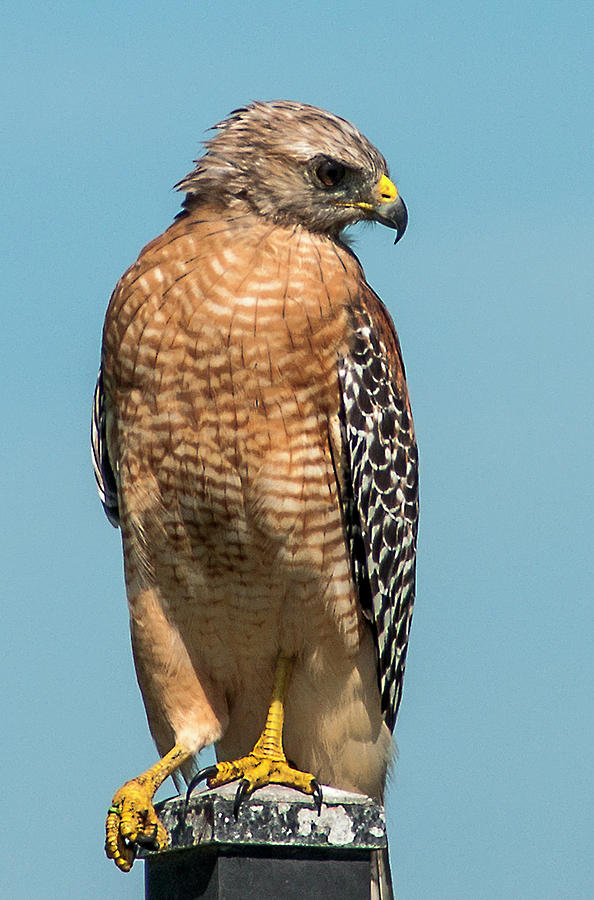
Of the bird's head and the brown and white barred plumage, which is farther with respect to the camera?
the bird's head

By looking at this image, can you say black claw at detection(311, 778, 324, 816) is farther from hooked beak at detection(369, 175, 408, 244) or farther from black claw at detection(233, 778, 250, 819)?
hooked beak at detection(369, 175, 408, 244)

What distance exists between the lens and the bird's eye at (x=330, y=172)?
737 cm

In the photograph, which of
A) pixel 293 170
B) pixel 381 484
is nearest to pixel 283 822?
pixel 381 484

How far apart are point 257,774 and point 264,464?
1467 millimetres

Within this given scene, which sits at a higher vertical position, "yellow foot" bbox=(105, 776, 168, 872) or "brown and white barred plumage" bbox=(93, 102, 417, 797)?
"brown and white barred plumage" bbox=(93, 102, 417, 797)

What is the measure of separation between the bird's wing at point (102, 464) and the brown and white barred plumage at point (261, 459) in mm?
17

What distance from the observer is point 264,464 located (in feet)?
22.8

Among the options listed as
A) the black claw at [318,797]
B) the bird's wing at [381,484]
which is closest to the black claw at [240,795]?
the black claw at [318,797]

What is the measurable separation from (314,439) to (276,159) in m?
1.47

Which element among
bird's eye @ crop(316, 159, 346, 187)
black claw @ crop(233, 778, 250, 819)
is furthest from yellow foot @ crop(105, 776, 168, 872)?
bird's eye @ crop(316, 159, 346, 187)

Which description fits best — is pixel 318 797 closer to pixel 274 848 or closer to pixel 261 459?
pixel 274 848

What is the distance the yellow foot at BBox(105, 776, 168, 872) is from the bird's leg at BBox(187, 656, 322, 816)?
0.83ft

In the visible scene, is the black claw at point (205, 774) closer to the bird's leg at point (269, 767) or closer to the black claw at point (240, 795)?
the bird's leg at point (269, 767)

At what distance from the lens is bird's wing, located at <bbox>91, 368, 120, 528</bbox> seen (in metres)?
7.72
